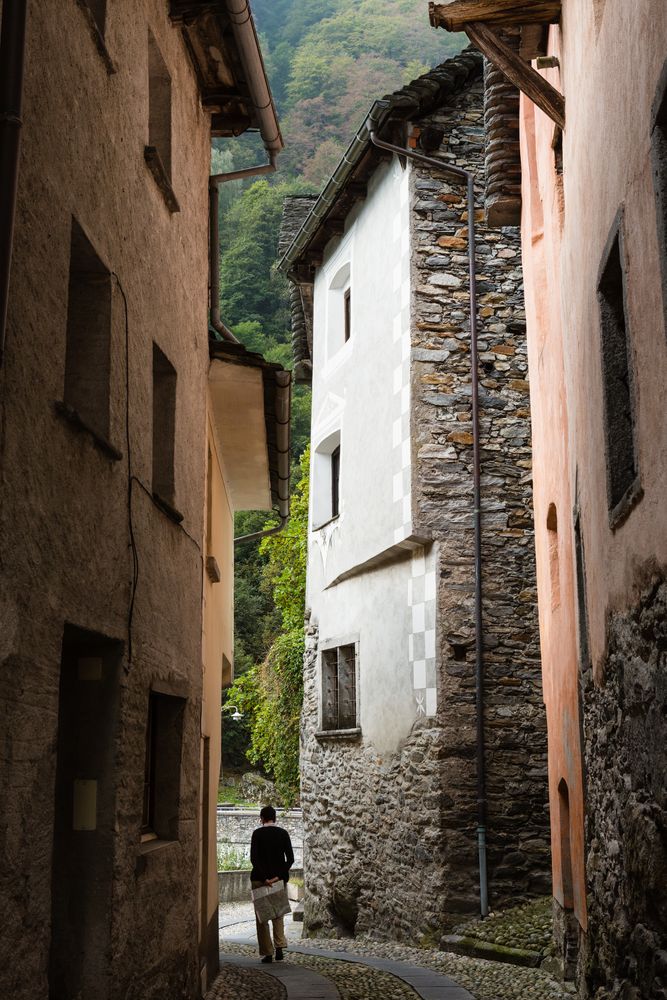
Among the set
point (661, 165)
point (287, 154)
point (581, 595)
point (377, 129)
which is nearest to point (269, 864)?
point (581, 595)

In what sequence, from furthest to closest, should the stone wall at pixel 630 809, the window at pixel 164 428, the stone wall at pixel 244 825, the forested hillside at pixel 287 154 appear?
the forested hillside at pixel 287 154, the stone wall at pixel 244 825, the window at pixel 164 428, the stone wall at pixel 630 809

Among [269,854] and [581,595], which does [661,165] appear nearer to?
[581,595]

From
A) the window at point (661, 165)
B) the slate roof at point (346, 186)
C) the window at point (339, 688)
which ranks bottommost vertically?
the window at point (339, 688)

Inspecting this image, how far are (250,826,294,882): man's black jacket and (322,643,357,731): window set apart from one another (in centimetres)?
370

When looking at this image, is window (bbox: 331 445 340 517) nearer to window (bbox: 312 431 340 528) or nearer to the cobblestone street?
window (bbox: 312 431 340 528)

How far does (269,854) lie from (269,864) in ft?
0.27

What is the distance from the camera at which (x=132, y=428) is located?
5.69 m

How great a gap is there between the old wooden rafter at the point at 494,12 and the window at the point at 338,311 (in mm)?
7794

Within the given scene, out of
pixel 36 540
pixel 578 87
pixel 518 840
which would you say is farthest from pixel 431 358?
pixel 36 540

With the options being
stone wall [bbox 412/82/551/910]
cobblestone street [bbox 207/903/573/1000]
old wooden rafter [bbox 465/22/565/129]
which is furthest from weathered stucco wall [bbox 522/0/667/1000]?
stone wall [bbox 412/82/551/910]

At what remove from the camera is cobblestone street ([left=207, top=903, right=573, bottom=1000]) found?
7516 millimetres

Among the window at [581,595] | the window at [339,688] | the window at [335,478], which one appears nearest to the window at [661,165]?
the window at [581,595]

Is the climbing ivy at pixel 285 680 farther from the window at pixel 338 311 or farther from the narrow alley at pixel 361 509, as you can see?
the window at pixel 338 311

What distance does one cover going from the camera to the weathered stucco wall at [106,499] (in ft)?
12.7
